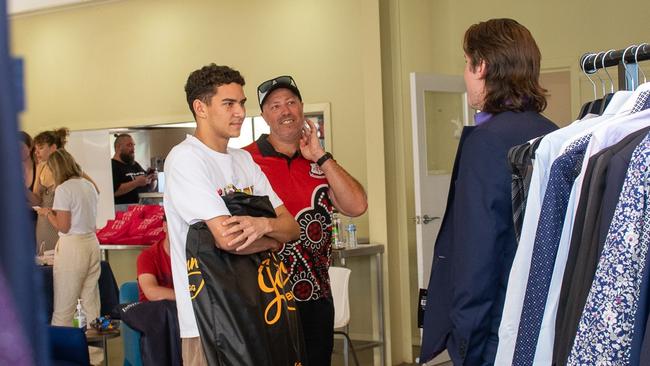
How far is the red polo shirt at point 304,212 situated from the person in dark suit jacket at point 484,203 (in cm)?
79

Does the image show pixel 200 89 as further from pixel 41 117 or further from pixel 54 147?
pixel 41 117

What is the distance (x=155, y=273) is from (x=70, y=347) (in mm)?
654

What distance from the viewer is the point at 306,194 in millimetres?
3338

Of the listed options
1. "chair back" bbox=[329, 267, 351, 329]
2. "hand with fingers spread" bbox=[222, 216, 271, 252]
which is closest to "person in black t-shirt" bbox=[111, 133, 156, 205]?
"chair back" bbox=[329, 267, 351, 329]

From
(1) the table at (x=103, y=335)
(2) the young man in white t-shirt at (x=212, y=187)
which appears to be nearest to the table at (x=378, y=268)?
(1) the table at (x=103, y=335)

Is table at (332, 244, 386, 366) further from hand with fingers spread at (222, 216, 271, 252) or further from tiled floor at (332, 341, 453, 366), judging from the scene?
hand with fingers spread at (222, 216, 271, 252)

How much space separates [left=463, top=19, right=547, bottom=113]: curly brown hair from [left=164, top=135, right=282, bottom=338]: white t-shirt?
836mm

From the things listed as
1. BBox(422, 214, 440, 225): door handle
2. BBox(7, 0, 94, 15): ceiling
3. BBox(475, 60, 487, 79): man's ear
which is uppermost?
BBox(7, 0, 94, 15): ceiling

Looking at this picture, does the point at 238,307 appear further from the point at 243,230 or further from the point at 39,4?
the point at 39,4

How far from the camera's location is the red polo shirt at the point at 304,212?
319 centimetres

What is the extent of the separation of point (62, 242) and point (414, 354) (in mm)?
2884

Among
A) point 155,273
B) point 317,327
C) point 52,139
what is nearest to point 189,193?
point 317,327

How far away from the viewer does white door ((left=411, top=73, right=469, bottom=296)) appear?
253 inches

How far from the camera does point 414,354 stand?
7023 millimetres
